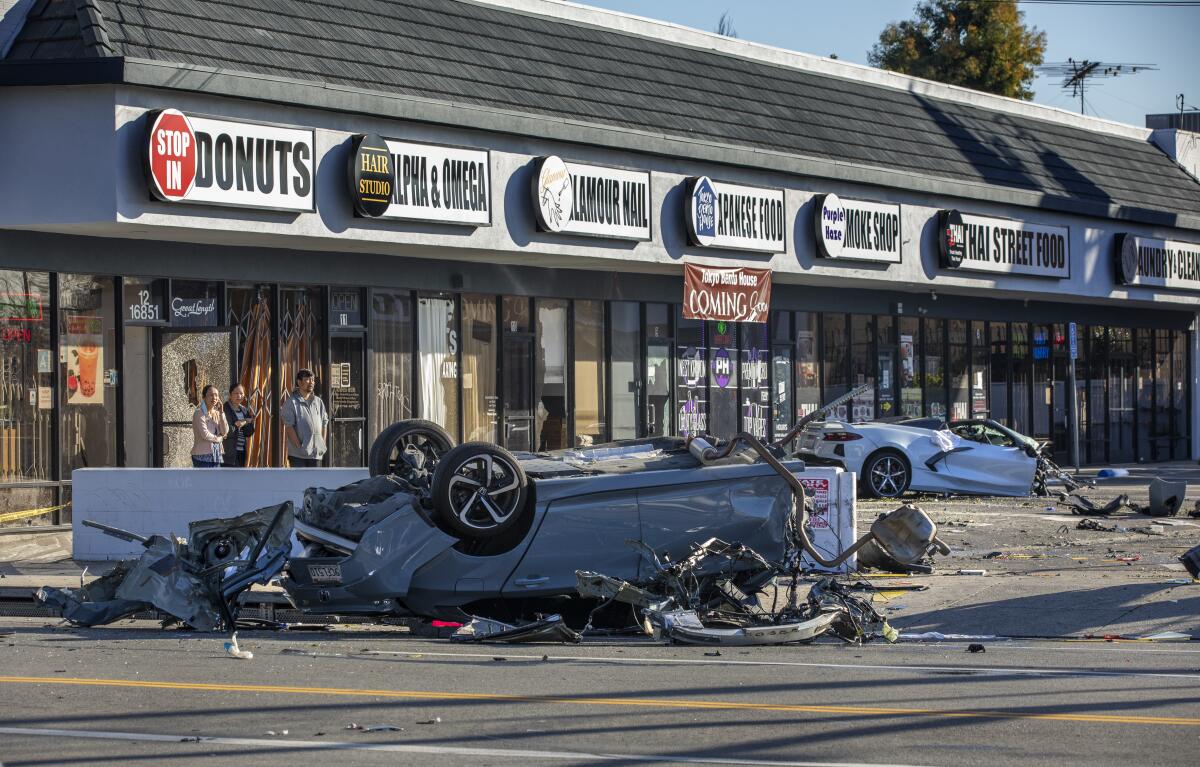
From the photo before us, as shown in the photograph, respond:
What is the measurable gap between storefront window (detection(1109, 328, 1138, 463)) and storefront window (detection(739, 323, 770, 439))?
13.3m

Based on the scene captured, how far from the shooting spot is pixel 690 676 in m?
9.05

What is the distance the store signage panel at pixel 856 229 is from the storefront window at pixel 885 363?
2.92 metres

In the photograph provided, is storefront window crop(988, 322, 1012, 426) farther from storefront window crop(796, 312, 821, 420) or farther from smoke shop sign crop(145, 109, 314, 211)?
smoke shop sign crop(145, 109, 314, 211)

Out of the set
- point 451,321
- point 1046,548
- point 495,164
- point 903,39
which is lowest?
point 1046,548

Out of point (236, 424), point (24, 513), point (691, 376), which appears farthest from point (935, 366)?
point (24, 513)

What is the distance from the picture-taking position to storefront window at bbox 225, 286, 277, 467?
2025 cm

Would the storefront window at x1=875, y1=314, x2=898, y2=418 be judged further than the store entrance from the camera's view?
Yes

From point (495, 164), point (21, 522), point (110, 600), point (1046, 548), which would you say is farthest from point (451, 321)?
point (110, 600)

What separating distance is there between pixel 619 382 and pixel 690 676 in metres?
17.1

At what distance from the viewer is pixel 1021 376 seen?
35.9 meters

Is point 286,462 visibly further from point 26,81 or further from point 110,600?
point 110,600

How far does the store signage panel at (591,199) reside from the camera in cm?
2198

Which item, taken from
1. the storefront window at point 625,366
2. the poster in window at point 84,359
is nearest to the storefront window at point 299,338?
the poster in window at point 84,359

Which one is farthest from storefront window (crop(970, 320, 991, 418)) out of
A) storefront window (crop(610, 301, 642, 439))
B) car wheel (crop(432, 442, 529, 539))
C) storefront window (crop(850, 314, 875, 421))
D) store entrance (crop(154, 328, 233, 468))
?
car wheel (crop(432, 442, 529, 539))
